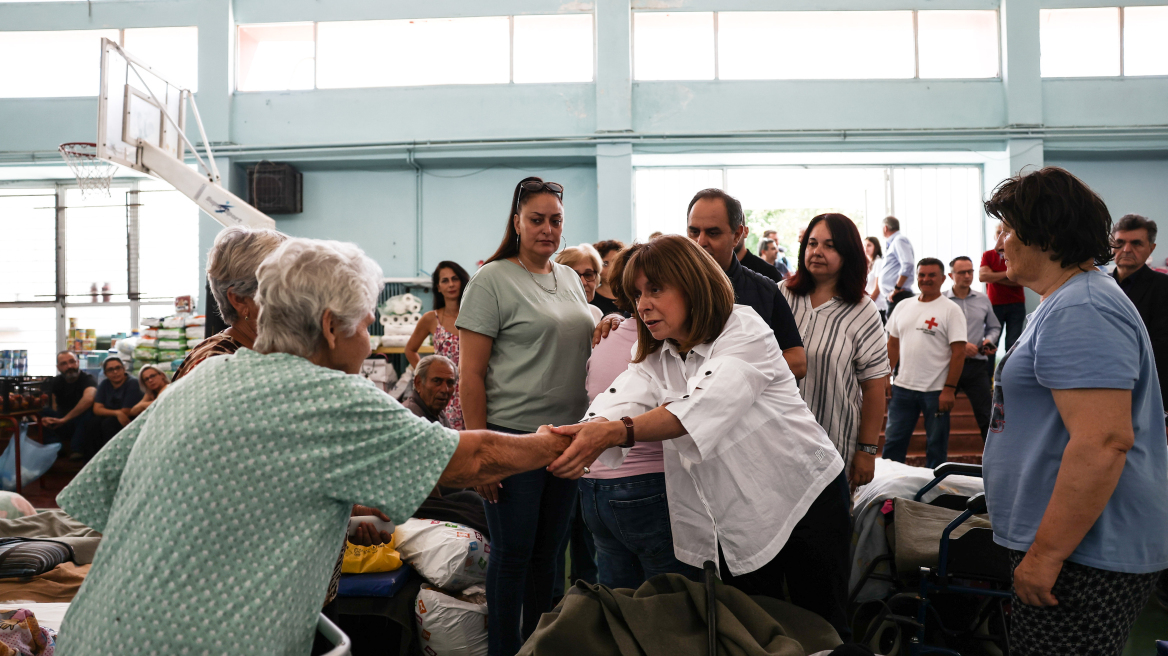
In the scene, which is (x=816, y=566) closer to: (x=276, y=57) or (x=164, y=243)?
(x=276, y=57)

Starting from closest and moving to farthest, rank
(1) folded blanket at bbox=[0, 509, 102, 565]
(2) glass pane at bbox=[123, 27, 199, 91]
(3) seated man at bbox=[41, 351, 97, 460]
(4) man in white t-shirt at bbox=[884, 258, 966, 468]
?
(1) folded blanket at bbox=[0, 509, 102, 565] → (4) man in white t-shirt at bbox=[884, 258, 966, 468] → (3) seated man at bbox=[41, 351, 97, 460] → (2) glass pane at bbox=[123, 27, 199, 91]

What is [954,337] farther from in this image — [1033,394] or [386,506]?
[386,506]

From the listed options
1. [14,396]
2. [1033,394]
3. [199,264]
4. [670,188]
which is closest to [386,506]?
[1033,394]

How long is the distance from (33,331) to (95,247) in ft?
4.99

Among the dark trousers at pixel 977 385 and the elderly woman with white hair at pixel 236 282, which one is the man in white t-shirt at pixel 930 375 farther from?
the elderly woman with white hair at pixel 236 282

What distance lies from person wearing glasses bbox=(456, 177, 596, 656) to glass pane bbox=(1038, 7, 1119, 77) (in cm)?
942

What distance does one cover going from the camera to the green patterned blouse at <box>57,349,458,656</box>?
3.40 ft

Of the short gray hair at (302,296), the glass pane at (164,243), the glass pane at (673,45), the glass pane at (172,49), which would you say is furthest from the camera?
the glass pane at (164,243)

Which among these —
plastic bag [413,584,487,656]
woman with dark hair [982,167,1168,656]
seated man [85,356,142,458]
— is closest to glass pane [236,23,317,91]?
seated man [85,356,142,458]

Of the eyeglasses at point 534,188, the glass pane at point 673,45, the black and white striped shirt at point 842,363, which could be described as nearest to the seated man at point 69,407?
the eyeglasses at point 534,188

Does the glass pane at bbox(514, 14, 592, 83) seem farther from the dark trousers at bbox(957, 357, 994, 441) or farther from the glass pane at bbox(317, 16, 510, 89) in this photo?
the dark trousers at bbox(957, 357, 994, 441)

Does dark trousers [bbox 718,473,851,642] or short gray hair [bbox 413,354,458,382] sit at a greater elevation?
short gray hair [bbox 413,354,458,382]

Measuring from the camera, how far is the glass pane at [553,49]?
9273 mm

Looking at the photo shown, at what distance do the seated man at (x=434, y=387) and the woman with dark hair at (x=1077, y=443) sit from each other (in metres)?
2.72
